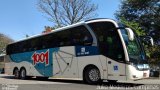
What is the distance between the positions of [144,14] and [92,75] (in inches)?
1182

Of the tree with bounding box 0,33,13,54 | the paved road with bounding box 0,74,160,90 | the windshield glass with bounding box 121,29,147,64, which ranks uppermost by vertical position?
the tree with bounding box 0,33,13,54

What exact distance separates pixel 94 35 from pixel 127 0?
3086cm

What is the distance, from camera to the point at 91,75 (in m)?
A: 16.8

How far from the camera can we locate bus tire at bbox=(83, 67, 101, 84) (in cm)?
1645

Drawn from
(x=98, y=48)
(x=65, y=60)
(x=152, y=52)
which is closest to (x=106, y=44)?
(x=98, y=48)

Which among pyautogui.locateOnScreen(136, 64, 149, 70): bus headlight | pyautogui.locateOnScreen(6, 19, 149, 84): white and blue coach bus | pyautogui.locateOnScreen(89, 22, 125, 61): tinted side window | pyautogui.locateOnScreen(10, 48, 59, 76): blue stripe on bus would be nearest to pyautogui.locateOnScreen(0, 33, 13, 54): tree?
pyautogui.locateOnScreen(10, 48, 59, 76): blue stripe on bus

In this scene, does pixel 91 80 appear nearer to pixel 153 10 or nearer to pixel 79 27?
pixel 79 27

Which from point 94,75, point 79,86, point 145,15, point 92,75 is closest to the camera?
point 79,86

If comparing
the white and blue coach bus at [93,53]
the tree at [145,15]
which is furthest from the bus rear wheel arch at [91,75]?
the tree at [145,15]

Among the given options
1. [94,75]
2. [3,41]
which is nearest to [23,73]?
[94,75]

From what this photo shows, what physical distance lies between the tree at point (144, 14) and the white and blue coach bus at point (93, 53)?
2418 cm

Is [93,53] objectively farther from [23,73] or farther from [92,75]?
[23,73]

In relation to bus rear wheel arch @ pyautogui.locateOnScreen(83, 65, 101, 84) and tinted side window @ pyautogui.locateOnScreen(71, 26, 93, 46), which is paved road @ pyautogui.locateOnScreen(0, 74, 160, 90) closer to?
bus rear wheel arch @ pyautogui.locateOnScreen(83, 65, 101, 84)

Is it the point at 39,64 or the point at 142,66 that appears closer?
the point at 142,66
